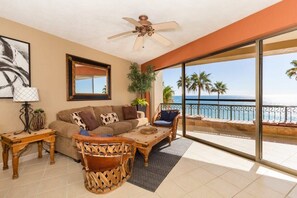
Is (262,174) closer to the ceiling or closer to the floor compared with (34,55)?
closer to the floor

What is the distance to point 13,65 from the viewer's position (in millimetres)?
2707

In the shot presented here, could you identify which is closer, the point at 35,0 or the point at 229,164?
the point at 35,0

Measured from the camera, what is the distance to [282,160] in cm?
280

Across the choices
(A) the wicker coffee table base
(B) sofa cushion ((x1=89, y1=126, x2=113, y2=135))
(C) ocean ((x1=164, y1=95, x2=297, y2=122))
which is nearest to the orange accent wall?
(C) ocean ((x1=164, y1=95, x2=297, y2=122))

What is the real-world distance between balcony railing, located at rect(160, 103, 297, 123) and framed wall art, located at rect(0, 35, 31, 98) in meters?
5.11

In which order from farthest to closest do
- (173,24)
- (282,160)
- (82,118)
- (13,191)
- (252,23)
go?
(82,118) → (282,160) → (252,23) → (173,24) → (13,191)

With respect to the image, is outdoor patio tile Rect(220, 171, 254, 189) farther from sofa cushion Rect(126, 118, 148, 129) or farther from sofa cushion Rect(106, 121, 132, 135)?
sofa cushion Rect(126, 118, 148, 129)

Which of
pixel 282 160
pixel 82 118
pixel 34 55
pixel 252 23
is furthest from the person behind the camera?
pixel 82 118

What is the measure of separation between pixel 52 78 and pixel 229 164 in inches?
155

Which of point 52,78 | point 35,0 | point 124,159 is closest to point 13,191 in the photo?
point 124,159

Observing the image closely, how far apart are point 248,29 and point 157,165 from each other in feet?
9.31

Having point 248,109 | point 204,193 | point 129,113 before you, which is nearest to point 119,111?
point 129,113

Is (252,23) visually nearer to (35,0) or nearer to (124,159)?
(124,159)

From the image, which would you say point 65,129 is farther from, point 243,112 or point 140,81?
point 243,112
